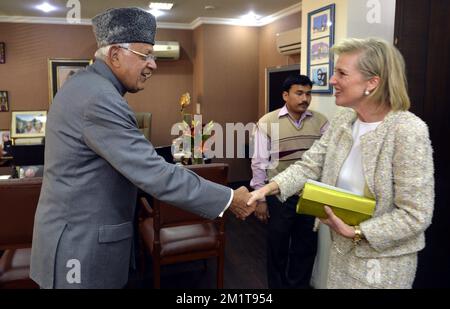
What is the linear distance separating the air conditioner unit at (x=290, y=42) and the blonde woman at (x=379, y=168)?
324 centimetres

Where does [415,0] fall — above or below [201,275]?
above

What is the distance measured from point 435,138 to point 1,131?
587 centimetres

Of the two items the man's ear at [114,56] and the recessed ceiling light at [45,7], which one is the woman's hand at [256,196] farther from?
the recessed ceiling light at [45,7]

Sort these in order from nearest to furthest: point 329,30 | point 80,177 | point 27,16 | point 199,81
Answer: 1. point 80,177
2. point 329,30
3. point 27,16
4. point 199,81

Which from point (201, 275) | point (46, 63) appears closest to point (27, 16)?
point (46, 63)

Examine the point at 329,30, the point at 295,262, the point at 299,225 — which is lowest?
the point at 295,262

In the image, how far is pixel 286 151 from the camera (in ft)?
8.79

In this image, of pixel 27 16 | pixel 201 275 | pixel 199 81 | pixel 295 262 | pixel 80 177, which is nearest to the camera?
pixel 80 177

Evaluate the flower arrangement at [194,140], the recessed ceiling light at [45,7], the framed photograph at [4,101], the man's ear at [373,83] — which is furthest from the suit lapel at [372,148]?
the framed photograph at [4,101]

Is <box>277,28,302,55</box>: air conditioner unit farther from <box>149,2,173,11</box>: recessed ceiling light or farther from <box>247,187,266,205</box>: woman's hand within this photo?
<box>247,187,266,205</box>: woman's hand

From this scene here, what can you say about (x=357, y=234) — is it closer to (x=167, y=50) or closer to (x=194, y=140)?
(x=194, y=140)

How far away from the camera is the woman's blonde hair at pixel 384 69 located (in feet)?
4.15

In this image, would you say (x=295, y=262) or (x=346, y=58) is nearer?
(x=346, y=58)

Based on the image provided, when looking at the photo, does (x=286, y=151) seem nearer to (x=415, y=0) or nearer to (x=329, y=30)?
(x=329, y=30)
